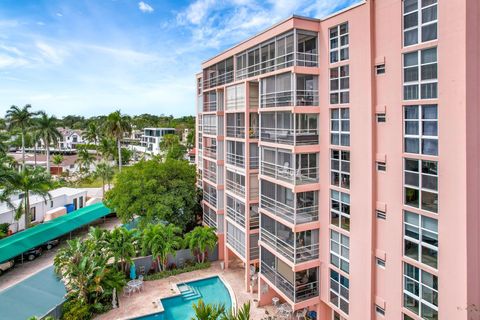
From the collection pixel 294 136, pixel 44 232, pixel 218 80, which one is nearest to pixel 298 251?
pixel 294 136

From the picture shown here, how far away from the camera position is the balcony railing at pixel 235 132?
2289 cm

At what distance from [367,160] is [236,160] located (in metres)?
11.4

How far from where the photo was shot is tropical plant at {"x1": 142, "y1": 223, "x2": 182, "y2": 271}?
23.5 meters

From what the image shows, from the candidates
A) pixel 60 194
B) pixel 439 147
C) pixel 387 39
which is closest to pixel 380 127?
pixel 439 147

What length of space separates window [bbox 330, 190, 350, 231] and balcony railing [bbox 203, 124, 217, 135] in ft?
43.1

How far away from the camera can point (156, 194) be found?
1079 inches

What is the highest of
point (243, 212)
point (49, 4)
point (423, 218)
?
point (49, 4)

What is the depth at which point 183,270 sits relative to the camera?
2506cm

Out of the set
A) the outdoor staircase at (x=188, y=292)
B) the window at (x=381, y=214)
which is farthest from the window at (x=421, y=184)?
the outdoor staircase at (x=188, y=292)

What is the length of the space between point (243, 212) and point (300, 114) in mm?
9162

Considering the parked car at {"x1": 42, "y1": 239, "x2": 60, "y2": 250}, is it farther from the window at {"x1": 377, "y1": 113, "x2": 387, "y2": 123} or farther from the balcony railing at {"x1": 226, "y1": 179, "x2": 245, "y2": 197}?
the window at {"x1": 377, "y1": 113, "x2": 387, "y2": 123}

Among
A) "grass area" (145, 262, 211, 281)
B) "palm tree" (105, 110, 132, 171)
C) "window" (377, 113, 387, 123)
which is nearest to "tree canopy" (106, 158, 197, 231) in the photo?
"grass area" (145, 262, 211, 281)

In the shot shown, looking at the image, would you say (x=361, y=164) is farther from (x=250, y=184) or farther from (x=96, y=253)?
(x=96, y=253)

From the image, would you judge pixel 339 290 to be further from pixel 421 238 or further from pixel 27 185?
pixel 27 185
